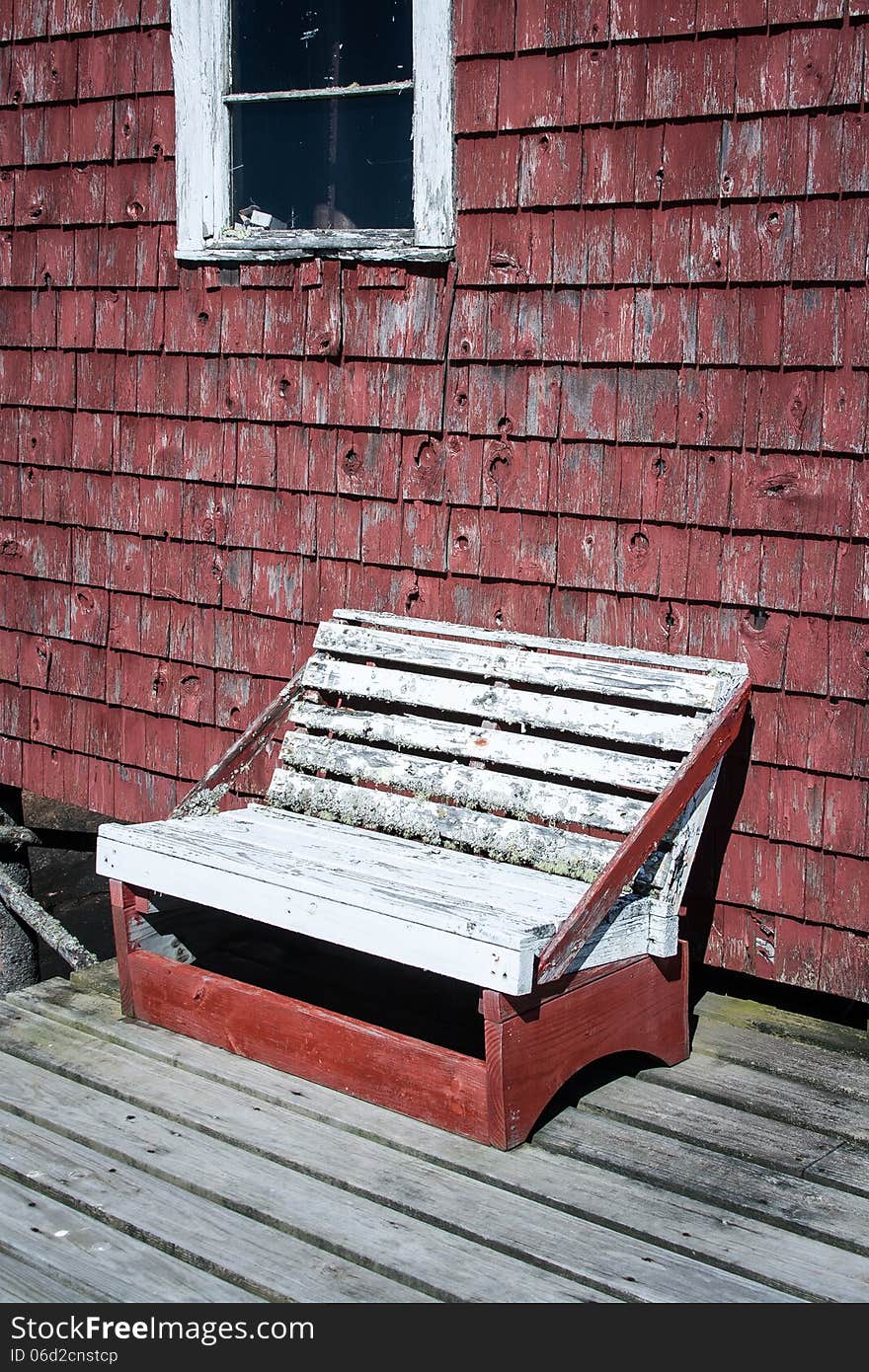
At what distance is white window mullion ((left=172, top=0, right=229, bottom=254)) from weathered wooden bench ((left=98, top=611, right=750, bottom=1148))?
138 cm

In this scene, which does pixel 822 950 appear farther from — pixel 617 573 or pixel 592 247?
pixel 592 247

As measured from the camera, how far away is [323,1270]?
8.09 feet

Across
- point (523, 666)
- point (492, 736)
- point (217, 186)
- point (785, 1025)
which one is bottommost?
point (785, 1025)

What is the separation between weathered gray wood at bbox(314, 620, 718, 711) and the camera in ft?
11.5

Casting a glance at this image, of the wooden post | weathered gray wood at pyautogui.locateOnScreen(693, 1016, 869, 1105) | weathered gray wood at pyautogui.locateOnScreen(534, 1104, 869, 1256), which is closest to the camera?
weathered gray wood at pyautogui.locateOnScreen(534, 1104, 869, 1256)

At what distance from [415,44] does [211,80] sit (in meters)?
0.81

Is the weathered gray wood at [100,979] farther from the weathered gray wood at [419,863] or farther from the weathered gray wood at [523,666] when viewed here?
the weathered gray wood at [523,666]

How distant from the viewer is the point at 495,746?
3.69 meters

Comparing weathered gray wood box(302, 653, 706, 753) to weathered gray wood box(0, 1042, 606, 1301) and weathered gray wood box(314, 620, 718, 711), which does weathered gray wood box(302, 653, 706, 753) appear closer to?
weathered gray wood box(314, 620, 718, 711)

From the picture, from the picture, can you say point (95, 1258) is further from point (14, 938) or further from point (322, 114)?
point (14, 938)

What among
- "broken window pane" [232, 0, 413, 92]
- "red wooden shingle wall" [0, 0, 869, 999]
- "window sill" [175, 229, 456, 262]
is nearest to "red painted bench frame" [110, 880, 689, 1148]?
"red wooden shingle wall" [0, 0, 869, 999]

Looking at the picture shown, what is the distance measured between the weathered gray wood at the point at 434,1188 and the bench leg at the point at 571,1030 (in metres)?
0.13

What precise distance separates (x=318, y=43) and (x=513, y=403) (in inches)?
51.9

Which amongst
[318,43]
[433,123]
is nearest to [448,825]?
[433,123]
